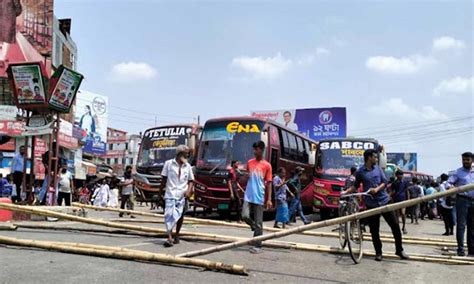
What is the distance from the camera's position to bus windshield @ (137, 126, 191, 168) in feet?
59.7

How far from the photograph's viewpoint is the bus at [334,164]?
16.5 metres

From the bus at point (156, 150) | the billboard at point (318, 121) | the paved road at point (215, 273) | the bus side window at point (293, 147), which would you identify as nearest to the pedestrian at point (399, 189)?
the bus side window at point (293, 147)

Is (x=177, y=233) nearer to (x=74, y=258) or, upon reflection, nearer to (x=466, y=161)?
(x=74, y=258)

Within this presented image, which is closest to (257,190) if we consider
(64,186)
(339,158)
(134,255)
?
(134,255)

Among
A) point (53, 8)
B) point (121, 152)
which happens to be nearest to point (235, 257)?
point (53, 8)

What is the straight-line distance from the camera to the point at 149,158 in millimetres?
18484

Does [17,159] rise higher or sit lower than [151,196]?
higher

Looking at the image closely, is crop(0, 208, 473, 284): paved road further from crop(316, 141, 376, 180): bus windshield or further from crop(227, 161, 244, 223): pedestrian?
crop(316, 141, 376, 180): bus windshield

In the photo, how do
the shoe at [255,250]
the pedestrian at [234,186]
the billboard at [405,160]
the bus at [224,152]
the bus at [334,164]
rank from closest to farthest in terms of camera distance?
the shoe at [255,250] < the pedestrian at [234,186] < the bus at [224,152] < the bus at [334,164] < the billboard at [405,160]

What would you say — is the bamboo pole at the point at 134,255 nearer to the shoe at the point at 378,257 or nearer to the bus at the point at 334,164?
the shoe at the point at 378,257

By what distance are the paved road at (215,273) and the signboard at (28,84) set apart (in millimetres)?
5743

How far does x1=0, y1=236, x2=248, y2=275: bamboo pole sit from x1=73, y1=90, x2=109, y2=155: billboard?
49.5 metres

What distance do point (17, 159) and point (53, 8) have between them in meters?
27.0

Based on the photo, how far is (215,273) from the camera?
19.0 feet
